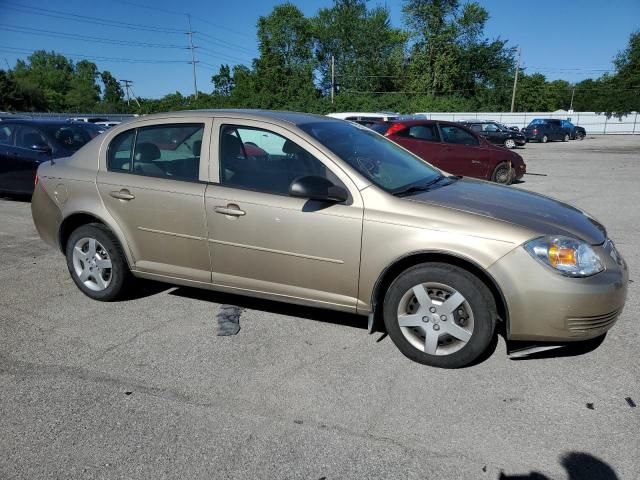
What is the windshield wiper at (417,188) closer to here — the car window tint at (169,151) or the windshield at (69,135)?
the car window tint at (169,151)

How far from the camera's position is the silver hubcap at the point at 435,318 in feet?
10.0

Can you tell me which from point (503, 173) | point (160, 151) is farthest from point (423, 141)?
point (160, 151)

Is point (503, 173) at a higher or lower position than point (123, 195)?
lower

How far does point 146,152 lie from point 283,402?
7.98 ft

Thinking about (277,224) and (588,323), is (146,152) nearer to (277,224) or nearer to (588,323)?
(277,224)

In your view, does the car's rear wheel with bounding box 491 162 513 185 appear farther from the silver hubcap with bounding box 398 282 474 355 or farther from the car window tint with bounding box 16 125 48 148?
the car window tint with bounding box 16 125 48 148

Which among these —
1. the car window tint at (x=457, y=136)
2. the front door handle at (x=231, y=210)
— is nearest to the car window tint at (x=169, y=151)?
the front door handle at (x=231, y=210)

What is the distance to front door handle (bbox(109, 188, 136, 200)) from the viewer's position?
394cm

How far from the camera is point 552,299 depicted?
2.83m

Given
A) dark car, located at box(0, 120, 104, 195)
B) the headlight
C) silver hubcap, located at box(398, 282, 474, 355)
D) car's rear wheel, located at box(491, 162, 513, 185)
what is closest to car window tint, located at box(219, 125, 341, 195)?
silver hubcap, located at box(398, 282, 474, 355)

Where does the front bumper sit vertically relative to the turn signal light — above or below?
below

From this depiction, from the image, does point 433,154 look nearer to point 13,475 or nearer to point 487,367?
point 487,367

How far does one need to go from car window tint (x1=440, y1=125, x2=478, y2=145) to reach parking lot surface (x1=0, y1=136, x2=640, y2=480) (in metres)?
7.50

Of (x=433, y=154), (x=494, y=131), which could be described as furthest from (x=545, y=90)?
(x=433, y=154)
